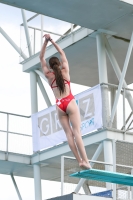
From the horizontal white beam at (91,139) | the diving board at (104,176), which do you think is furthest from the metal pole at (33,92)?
the diving board at (104,176)

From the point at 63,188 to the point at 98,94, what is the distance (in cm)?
361

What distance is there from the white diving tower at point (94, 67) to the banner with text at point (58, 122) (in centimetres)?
23

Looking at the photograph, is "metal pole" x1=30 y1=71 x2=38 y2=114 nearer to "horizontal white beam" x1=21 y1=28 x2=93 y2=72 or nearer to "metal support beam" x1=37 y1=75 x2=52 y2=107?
"metal support beam" x1=37 y1=75 x2=52 y2=107

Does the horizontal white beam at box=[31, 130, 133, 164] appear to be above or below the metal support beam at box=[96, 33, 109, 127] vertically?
below

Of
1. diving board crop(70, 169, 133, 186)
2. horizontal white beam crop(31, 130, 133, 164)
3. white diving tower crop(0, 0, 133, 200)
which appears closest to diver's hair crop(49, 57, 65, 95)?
diving board crop(70, 169, 133, 186)

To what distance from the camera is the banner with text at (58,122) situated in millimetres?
26297

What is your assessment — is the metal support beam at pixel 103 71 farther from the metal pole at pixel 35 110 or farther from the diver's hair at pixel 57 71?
the diver's hair at pixel 57 71

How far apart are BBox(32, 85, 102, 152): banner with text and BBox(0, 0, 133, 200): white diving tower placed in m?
0.23

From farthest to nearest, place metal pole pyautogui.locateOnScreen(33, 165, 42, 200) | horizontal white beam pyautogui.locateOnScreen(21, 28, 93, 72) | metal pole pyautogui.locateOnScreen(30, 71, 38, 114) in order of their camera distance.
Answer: metal pole pyautogui.locateOnScreen(30, 71, 38, 114), metal pole pyautogui.locateOnScreen(33, 165, 42, 200), horizontal white beam pyautogui.locateOnScreen(21, 28, 93, 72)

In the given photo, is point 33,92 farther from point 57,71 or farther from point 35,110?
point 57,71

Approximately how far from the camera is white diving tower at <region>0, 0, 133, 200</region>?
78.5 feet

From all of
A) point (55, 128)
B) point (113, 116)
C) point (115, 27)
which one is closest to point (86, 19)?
point (115, 27)

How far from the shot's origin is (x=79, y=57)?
95.0ft

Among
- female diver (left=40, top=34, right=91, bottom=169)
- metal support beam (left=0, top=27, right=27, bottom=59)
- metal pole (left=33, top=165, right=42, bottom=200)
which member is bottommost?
female diver (left=40, top=34, right=91, bottom=169)
